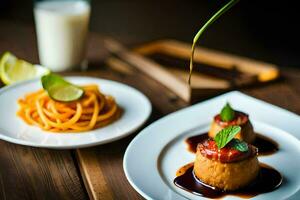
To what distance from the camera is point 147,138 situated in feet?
6.88

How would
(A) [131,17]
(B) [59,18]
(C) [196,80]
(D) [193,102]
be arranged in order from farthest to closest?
(A) [131,17] → (B) [59,18] → (C) [196,80] → (D) [193,102]

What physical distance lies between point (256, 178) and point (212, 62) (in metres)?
1.29

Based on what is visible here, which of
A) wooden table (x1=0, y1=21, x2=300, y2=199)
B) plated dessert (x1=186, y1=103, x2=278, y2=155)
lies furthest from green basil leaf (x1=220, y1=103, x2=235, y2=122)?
wooden table (x1=0, y1=21, x2=300, y2=199)

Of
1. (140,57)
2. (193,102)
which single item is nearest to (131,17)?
(140,57)

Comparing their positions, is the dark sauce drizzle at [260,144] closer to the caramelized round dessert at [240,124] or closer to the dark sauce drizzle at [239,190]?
the caramelized round dessert at [240,124]

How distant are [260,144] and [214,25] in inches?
121

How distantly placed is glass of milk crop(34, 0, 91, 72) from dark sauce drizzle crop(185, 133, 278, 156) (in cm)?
120

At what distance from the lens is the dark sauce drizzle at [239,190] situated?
1.80 m

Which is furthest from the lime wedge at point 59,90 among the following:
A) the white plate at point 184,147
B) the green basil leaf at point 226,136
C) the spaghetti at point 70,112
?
the green basil leaf at point 226,136

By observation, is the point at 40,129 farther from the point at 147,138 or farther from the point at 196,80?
the point at 196,80

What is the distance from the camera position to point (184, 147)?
215cm

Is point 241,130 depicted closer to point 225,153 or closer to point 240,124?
point 240,124

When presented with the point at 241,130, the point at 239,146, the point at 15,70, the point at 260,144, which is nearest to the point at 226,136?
the point at 239,146

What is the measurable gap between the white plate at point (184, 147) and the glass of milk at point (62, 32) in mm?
1048
